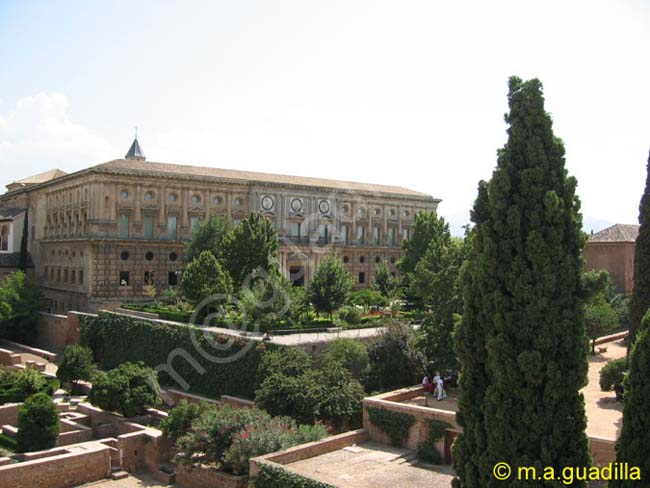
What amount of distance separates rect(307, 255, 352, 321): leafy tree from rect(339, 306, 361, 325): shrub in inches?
15.0

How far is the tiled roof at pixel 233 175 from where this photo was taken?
3850 cm

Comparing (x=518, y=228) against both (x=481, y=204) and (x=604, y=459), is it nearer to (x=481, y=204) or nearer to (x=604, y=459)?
(x=481, y=204)

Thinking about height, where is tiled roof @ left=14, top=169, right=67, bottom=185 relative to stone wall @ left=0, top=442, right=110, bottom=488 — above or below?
above

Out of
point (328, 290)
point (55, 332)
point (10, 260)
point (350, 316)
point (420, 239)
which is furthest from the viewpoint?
point (10, 260)

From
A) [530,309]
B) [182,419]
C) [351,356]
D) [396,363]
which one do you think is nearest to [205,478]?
[182,419]

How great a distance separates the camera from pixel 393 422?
17.2 m

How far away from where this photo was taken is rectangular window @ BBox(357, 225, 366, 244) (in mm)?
47875

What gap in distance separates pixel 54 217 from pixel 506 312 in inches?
1519

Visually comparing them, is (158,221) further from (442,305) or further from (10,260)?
(442,305)

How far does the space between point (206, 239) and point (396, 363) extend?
59.1ft

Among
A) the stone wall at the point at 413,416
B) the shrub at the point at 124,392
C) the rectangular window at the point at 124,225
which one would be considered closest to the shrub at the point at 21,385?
the shrub at the point at 124,392

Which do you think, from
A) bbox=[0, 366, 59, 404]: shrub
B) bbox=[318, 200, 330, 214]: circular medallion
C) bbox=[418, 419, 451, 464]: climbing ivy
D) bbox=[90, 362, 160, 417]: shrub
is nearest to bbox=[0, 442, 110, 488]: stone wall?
bbox=[90, 362, 160, 417]: shrub

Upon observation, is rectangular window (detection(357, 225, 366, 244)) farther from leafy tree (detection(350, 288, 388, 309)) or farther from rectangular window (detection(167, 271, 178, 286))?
rectangular window (detection(167, 271, 178, 286))

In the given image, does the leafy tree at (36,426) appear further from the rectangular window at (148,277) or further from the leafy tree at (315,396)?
the rectangular window at (148,277)
